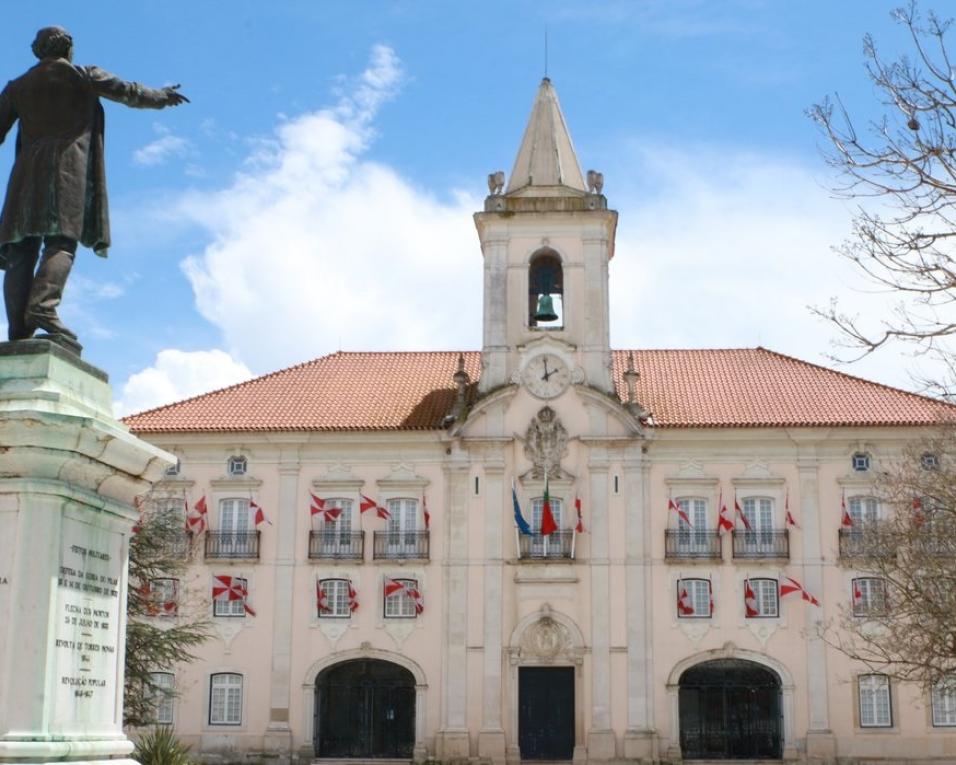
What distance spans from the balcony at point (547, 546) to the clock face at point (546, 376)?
3701 millimetres

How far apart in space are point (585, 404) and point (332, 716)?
10.3 metres

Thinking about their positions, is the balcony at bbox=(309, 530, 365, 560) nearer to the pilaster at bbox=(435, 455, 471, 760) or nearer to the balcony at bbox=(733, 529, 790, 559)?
the pilaster at bbox=(435, 455, 471, 760)

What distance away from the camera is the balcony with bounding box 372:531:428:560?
3528 centimetres

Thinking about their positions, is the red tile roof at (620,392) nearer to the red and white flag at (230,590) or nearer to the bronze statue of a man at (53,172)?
the red and white flag at (230,590)

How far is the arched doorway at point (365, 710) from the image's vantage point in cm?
3453

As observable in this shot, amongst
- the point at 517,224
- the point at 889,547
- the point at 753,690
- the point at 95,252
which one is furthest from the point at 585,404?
the point at 95,252

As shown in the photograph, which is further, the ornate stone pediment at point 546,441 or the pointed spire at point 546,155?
the pointed spire at point 546,155

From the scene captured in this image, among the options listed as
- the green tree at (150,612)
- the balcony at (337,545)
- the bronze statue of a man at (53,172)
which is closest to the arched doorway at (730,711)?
the balcony at (337,545)

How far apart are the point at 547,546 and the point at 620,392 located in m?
5.24

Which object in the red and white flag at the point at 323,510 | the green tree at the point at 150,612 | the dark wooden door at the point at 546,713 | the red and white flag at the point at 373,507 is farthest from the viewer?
the red and white flag at the point at 323,510

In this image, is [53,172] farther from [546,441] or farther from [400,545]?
[546,441]

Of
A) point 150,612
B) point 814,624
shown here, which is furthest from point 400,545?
point 814,624

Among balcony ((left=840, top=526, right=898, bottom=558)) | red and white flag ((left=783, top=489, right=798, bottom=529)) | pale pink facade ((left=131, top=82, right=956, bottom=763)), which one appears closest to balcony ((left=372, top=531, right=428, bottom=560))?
pale pink facade ((left=131, top=82, right=956, bottom=763))

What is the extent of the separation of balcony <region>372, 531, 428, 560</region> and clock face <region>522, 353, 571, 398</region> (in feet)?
15.7
